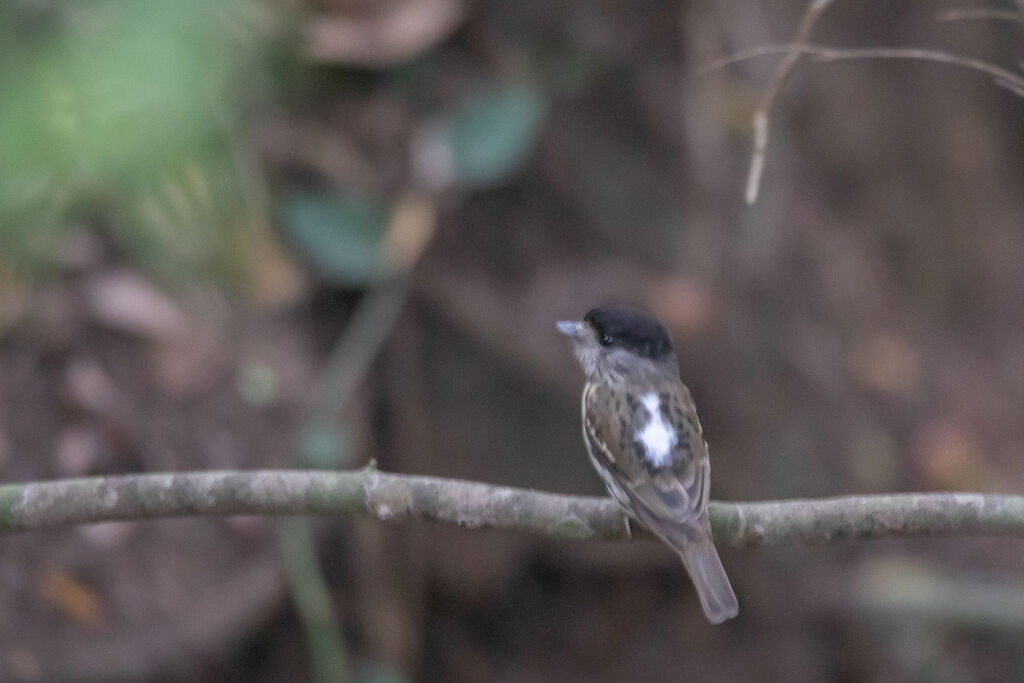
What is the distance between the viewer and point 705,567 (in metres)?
2.83

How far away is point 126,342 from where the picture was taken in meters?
4.46

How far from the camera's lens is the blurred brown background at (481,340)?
423 cm

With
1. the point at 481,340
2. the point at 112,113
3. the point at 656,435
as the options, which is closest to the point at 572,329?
the point at 656,435

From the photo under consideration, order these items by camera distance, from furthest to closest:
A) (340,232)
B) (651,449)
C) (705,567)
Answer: (340,232), (651,449), (705,567)

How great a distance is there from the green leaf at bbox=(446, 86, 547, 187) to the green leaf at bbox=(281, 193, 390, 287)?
379 mm

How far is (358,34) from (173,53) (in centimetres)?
223

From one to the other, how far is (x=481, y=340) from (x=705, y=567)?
2.54 meters

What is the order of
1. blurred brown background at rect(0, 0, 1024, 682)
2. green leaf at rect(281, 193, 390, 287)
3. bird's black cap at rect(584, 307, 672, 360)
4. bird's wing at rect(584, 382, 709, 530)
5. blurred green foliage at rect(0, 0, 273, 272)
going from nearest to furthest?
1. blurred green foliage at rect(0, 0, 273, 272)
2. bird's wing at rect(584, 382, 709, 530)
3. bird's black cap at rect(584, 307, 672, 360)
4. blurred brown background at rect(0, 0, 1024, 682)
5. green leaf at rect(281, 193, 390, 287)

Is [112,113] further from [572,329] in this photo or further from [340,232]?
[340,232]

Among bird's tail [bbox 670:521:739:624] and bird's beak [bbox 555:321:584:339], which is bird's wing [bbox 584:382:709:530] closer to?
bird's tail [bbox 670:521:739:624]

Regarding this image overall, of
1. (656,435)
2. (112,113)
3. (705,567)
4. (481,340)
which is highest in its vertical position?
(112,113)

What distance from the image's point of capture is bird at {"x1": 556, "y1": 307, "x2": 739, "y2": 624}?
2.82 m

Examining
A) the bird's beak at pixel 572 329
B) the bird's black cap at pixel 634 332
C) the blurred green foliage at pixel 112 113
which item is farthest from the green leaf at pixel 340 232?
the bird's black cap at pixel 634 332

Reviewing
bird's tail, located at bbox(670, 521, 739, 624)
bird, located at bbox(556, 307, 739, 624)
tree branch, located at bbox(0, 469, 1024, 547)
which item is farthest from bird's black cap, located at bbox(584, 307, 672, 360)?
tree branch, located at bbox(0, 469, 1024, 547)
